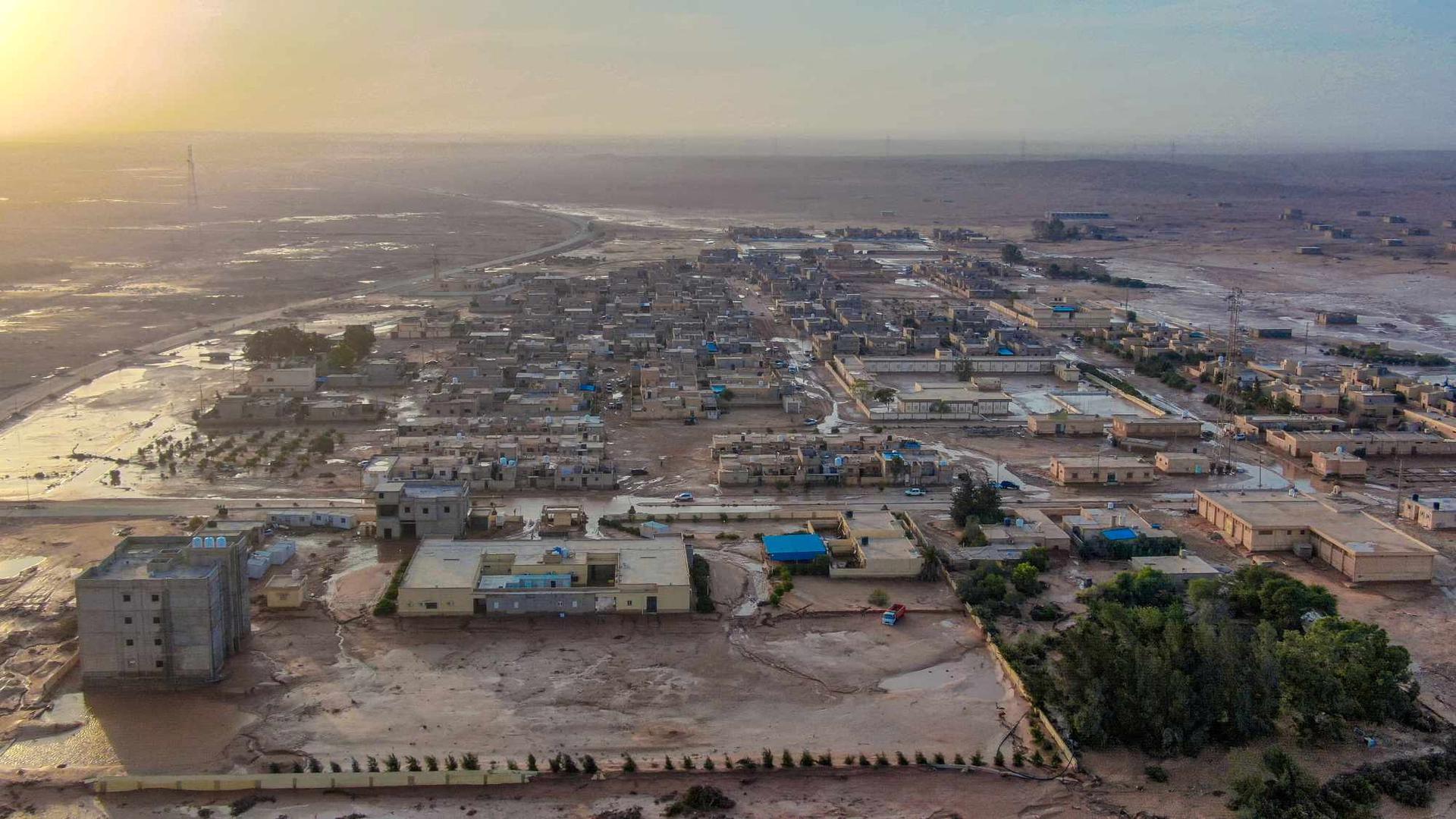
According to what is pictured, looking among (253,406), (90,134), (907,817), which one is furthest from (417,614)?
(90,134)

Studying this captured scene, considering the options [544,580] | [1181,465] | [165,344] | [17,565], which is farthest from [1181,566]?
[165,344]

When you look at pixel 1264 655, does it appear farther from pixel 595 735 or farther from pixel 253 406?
pixel 253 406

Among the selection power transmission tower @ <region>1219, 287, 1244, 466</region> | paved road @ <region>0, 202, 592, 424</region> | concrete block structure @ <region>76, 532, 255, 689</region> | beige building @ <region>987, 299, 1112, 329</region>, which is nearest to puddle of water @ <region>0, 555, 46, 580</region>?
concrete block structure @ <region>76, 532, 255, 689</region>

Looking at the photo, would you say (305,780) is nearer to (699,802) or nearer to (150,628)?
(150,628)

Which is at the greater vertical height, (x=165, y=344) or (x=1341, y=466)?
(x=165, y=344)

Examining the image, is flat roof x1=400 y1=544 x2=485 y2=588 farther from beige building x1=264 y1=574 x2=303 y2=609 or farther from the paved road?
the paved road

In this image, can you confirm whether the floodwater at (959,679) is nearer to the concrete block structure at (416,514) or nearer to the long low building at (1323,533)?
the long low building at (1323,533)
